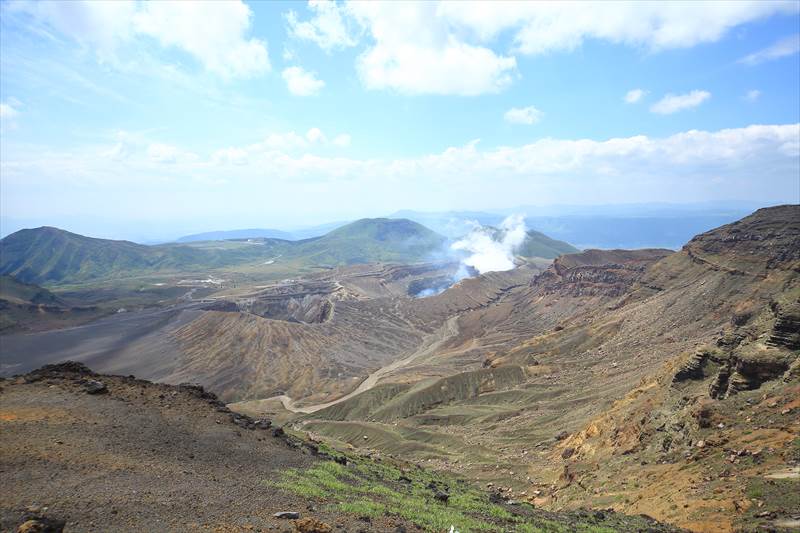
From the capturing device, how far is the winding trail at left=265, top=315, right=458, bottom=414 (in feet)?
320

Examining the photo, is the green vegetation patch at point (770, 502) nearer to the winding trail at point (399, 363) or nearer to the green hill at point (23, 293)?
the winding trail at point (399, 363)

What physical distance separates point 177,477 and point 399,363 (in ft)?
376

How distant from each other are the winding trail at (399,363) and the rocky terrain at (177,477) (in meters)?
74.0

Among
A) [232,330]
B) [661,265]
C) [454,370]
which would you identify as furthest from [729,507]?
[232,330]

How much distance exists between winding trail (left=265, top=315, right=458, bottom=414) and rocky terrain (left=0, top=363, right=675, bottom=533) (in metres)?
74.0

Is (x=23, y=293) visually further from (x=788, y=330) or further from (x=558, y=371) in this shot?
(x=788, y=330)

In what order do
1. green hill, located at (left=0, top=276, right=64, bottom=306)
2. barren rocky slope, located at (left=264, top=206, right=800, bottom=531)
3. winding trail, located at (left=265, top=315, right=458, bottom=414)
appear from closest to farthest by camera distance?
barren rocky slope, located at (left=264, top=206, right=800, bottom=531) < winding trail, located at (left=265, top=315, right=458, bottom=414) < green hill, located at (left=0, top=276, right=64, bottom=306)

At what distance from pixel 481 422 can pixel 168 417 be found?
53060 millimetres

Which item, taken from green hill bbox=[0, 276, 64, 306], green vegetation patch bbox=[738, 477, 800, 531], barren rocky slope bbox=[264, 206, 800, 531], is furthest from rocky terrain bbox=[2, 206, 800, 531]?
green hill bbox=[0, 276, 64, 306]

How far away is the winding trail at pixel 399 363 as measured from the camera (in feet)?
320

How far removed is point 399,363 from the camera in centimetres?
12888

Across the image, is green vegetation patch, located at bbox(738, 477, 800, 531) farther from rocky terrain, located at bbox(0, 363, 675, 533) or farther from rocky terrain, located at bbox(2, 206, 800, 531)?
rocky terrain, located at bbox(0, 363, 675, 533)

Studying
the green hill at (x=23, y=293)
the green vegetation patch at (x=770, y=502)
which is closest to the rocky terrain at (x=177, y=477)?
the green vegetation patch at (x=770, y=502)

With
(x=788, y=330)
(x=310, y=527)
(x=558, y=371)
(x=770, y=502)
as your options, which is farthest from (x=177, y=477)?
(x=558, y=371)
